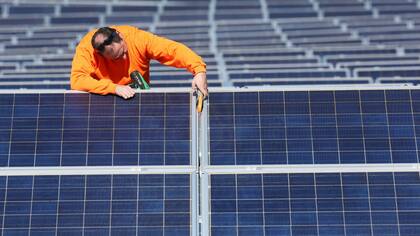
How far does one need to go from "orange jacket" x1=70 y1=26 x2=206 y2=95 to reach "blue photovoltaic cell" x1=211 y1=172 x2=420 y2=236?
5.53 ft

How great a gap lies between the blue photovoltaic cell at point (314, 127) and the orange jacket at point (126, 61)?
716 mm

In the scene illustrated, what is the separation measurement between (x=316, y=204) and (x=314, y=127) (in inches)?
39.9

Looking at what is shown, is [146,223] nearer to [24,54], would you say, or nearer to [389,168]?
[389,168]

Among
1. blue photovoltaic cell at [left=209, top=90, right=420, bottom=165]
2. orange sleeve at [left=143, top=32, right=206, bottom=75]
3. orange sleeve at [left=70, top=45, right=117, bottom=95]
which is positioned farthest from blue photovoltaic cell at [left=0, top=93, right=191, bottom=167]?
blue photovoltaic cell at [left=209, top=90, right=420, bottom=165]

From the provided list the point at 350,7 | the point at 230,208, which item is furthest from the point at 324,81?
the point at 350,7

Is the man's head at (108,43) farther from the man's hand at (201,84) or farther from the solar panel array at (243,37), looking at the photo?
the solar panel array at (243,37)

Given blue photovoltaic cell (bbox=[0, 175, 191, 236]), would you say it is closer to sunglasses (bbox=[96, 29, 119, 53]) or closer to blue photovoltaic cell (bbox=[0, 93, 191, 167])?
blue photovoltaic cell (bbox=[0, 93, 191, 167])

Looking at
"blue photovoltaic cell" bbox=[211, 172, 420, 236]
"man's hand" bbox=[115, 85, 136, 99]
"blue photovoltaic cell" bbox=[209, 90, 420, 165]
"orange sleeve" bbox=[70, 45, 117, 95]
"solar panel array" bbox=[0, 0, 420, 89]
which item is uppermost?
"solar panel array" bbox=[0, 0, 420, 89]

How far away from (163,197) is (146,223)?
36cm

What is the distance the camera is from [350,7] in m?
21.5

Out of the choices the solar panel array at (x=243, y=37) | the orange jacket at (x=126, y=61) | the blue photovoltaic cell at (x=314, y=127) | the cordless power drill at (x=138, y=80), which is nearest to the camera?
the blue photovoltaic cell at (x=314, y=127)

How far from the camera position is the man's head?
753cm

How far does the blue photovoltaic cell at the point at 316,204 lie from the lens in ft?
22.8

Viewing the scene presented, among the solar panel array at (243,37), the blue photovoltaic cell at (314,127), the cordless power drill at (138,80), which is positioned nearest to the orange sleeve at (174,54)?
the cordless power drill at (138,80)
